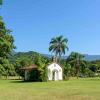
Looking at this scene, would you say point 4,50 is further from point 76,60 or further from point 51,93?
point 76,60

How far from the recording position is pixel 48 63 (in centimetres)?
6525

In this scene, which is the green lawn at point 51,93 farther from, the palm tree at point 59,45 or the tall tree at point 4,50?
the palm tree at point 59,45

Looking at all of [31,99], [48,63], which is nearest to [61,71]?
[48,63]

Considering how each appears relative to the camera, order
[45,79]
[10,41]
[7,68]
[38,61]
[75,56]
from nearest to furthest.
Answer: [7,68], [10,41], [45,79], [38,61], [75,56]

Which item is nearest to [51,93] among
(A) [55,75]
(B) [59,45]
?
(A) [55,75]

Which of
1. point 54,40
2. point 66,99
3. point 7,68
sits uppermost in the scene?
point 54,40

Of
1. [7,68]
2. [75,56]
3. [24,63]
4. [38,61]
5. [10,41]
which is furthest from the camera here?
[75,56]

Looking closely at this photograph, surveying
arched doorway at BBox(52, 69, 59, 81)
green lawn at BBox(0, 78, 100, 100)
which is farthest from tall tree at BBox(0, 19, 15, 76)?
arched doorway at BBox(52, 69, 59, 81)

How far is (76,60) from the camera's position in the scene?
99.6m

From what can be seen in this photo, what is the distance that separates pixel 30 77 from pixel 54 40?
2670cm

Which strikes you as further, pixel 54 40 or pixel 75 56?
pixel 75 56

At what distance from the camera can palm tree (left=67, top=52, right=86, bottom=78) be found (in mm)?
99750

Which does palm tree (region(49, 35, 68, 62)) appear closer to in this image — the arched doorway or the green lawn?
the arched doorway

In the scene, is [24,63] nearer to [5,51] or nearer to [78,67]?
[78,67]
